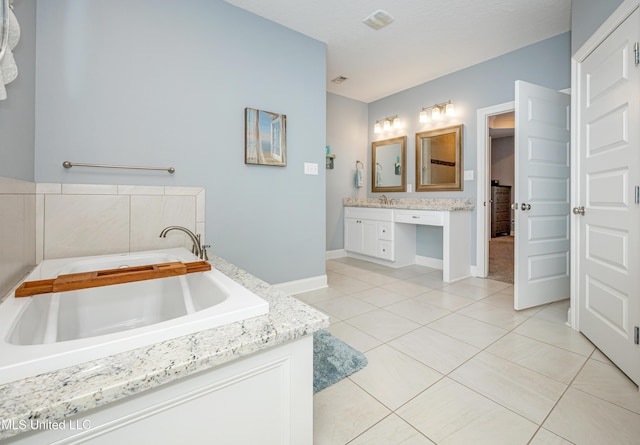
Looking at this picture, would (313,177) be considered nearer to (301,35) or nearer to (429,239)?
(301,35)

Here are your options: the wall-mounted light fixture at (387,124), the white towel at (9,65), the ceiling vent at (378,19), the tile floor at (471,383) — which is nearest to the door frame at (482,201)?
the tile floor at (471,383)

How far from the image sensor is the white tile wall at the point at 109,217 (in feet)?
5.74

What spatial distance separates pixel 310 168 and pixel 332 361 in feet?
6.01

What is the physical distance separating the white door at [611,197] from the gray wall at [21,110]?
9.64 ft

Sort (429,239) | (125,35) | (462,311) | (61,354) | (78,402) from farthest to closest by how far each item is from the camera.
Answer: (429,239)
(462,311)
(125,35)
(61,354)
(78,402)

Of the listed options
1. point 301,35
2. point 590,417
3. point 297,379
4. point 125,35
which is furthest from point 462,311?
point 125,35

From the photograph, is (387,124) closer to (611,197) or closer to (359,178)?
(359,178)

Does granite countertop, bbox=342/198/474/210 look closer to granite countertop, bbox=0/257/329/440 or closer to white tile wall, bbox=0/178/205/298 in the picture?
white tile wall, bbox=0/178/205/298

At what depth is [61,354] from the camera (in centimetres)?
64

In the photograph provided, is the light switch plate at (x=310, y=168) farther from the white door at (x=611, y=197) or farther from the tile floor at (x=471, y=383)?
the white door at (x=611, y=197)

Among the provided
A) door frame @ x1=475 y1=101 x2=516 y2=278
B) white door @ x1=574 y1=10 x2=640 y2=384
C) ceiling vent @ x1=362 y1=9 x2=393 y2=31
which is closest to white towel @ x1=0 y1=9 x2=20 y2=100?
ceiling vent @ x1=362 y1=9 x2=393 y2=31

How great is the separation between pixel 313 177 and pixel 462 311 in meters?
1.79

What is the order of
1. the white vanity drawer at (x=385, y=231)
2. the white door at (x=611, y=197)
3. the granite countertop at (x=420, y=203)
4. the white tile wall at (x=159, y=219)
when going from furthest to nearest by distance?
the white vanity drawer at (x=385, y=231) → the granite countertop at (x=420, y=203) → the white tile wall at (x=159, y=219) → the white door at (x=611, y=197)

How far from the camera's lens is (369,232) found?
160 inches
